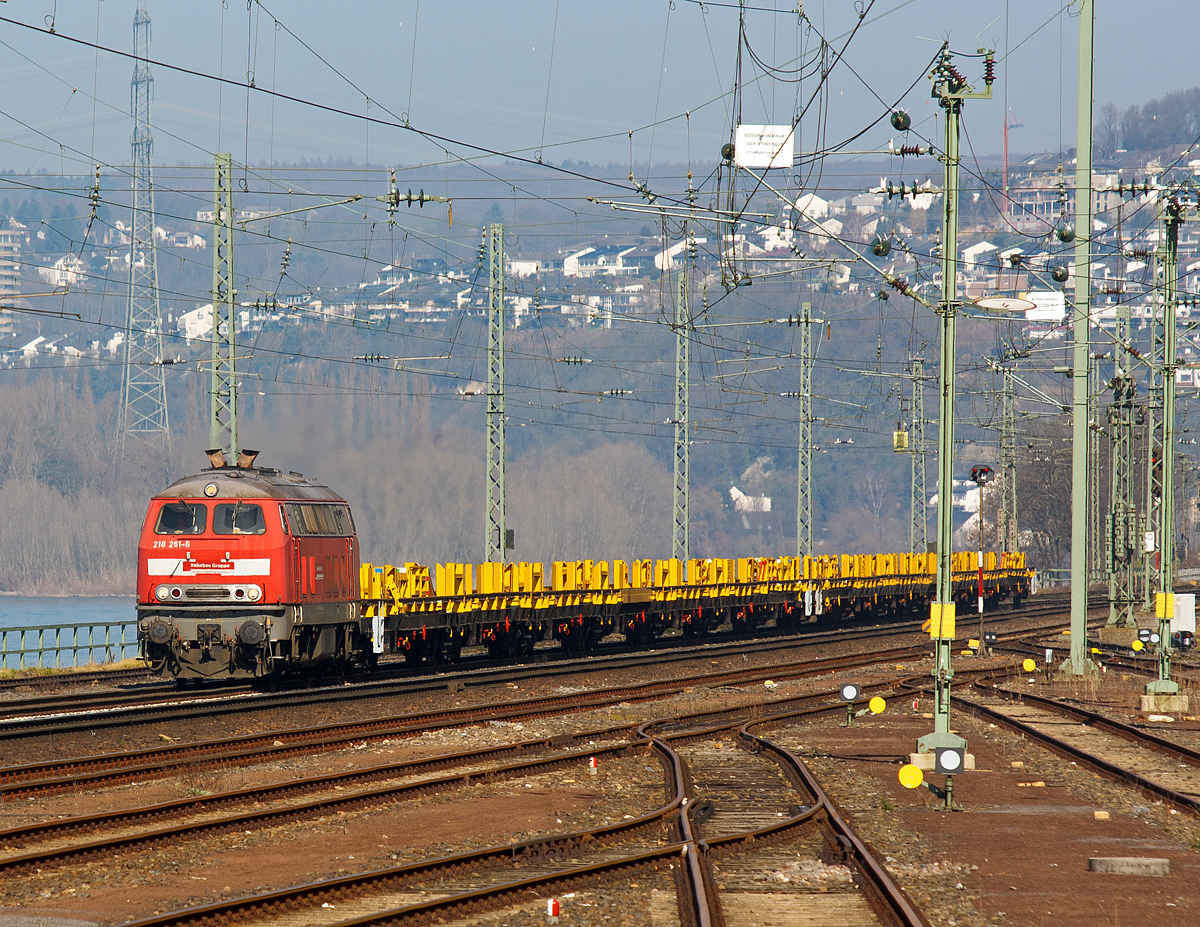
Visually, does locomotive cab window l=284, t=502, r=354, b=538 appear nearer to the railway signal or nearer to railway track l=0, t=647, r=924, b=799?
railway track l=0, t=647, r=924, b=799

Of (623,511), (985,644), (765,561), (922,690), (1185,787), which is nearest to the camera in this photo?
(1185,787)

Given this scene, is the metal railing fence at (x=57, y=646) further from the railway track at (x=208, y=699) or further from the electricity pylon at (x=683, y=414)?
the electricity pylon at (x=683, y=414)

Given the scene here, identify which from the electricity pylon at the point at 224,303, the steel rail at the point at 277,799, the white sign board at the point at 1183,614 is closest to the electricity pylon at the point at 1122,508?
the white sign board at the point at 1183,614

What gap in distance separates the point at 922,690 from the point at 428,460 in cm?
11346

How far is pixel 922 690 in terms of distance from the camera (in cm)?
2608

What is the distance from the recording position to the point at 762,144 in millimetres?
18703

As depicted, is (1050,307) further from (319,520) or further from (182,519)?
(182,519)

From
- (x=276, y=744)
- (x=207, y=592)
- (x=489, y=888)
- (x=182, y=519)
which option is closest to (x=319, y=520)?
(x=182, y=519)

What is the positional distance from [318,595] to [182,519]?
2769 mm

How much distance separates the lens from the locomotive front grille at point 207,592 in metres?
22.9

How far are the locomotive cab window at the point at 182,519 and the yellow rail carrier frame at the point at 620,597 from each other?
4516mm

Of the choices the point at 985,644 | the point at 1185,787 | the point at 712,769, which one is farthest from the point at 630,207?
the point at 985,644

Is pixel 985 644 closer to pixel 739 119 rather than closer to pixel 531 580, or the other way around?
pixel 531 580

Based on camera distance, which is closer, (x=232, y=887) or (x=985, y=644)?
(x=232, y=887)
